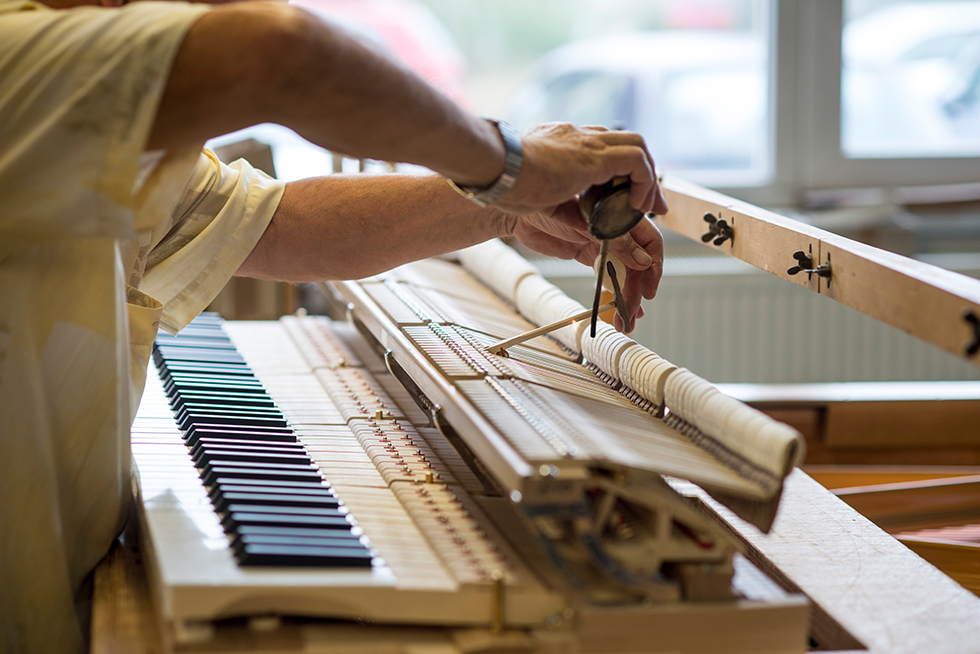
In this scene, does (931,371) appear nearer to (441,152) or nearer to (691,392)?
(691,392)

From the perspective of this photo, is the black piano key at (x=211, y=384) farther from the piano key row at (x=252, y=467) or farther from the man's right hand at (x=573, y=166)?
the man's right hand at (x=573, y=166)

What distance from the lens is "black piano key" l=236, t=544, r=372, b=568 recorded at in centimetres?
96

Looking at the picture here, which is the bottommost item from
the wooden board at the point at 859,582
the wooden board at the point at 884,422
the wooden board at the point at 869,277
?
the wooden board at the point at 884,422

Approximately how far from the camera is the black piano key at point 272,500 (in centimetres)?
Answer: 110

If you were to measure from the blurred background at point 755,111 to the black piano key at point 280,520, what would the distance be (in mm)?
3114

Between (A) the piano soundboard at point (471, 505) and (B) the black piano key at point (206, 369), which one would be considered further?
(B) the black piano key at point (206, 369)

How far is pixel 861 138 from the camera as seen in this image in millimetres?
4508

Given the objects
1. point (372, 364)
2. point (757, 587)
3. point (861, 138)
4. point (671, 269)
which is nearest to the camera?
point (757, 587)

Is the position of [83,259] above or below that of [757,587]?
above

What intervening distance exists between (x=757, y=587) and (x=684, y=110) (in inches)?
144

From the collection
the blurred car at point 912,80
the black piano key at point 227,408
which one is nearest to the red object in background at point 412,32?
the blurred car at point 912,80

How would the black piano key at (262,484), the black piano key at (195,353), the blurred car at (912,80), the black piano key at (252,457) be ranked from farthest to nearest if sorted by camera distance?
the blurred car at (912,80) < the black piano key at (195,353) < the black piano key at (252,457) < the black piano key at (262,484)

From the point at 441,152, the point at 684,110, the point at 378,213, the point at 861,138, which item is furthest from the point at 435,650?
the point at 861,138

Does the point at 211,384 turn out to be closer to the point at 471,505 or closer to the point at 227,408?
the point at 227,408
